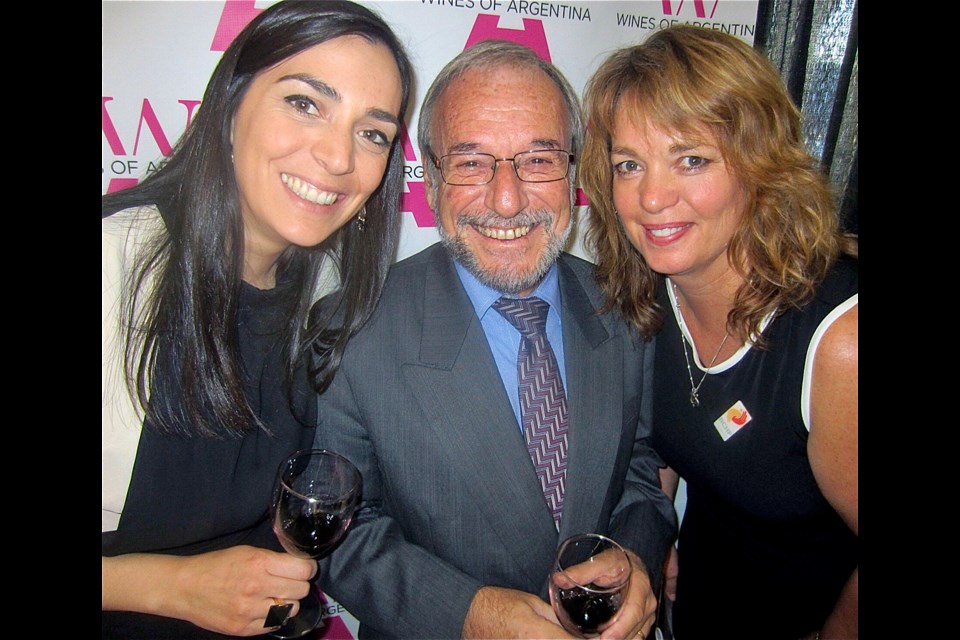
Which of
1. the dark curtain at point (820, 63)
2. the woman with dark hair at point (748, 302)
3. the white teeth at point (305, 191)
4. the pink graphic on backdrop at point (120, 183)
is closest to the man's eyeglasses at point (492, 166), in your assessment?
the woman with dark hair at point (748, 302)

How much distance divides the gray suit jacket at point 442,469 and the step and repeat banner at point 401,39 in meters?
0.62

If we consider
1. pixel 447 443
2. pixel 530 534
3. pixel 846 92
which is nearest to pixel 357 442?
pixel 447 443

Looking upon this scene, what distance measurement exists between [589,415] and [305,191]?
1150 millimetres

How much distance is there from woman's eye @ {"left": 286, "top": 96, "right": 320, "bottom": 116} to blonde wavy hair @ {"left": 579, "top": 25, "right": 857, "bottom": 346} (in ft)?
3.05

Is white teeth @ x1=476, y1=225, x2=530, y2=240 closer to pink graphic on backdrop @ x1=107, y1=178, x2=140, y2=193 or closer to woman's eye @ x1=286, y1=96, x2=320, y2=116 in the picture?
woman's eye @ x1=286, y1=96, x2=320, y2=116

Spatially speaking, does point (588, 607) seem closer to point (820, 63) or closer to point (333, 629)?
point (333, 629)

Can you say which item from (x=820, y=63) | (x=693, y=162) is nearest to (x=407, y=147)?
(x=693, y=162)

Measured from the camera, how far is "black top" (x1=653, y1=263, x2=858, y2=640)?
5.37 ft

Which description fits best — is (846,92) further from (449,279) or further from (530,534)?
(530,534)

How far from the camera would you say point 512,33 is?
2.09 meters

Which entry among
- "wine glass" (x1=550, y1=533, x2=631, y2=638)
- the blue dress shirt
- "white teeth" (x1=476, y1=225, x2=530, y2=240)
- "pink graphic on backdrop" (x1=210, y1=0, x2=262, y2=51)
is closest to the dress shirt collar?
the blue dress shirt

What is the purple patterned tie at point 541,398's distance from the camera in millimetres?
1772

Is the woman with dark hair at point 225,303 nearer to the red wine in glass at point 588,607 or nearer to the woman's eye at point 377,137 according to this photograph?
the woman's eye at point 377,137
